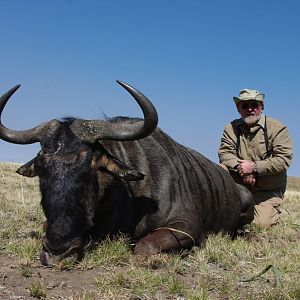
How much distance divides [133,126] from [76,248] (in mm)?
1472

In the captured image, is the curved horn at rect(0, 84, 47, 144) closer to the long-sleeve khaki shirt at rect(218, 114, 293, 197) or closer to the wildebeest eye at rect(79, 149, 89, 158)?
the wildebeest eye at rect(79, 149, 89, 158)

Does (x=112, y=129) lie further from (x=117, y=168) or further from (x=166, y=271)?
(x=166, y=271)

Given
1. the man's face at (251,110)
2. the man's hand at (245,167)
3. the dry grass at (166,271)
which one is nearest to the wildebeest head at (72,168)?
the dry grass at (166,271)

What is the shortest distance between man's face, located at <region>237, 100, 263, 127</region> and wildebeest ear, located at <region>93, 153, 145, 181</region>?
14.6ft

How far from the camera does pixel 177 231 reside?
636 cm

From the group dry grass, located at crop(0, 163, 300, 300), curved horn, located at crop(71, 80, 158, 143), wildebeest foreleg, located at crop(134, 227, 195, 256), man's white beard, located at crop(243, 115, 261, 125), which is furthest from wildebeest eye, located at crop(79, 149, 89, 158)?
man's white beard, located at crop(243, 115, 261, 125)

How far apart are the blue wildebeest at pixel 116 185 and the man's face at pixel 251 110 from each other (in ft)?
8.37

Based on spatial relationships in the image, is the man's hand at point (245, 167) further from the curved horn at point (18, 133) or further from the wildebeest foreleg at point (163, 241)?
the curved horn at point (18, 133)

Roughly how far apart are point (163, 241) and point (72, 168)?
1.32 m

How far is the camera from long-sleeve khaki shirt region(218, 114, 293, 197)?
380 inches

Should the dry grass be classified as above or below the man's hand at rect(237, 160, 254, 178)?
below

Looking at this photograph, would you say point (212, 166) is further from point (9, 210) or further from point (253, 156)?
point (9, 210)

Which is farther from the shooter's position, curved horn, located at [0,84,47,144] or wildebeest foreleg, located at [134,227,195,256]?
curved horn, located at [0,84,47,144]

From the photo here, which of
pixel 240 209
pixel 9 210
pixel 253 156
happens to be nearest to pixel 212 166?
pixel 240 209
